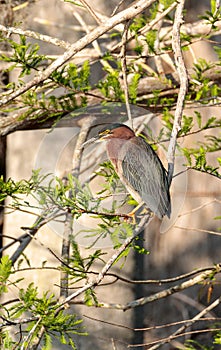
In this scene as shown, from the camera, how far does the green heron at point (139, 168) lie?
99 centimetres

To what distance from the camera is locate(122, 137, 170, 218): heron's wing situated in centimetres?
99

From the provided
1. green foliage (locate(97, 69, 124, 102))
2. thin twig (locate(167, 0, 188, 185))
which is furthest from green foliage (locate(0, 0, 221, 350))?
thin twig (locate(167, 0, 188, 185))

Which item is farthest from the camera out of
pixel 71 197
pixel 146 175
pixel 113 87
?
pixel 113 87

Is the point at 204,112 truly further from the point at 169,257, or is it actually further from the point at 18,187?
the point at 18,187

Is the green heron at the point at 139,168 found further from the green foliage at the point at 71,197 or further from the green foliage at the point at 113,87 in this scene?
the green foliage at the point at 113,87

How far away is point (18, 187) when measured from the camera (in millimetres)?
1213

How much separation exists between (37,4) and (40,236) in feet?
2.16

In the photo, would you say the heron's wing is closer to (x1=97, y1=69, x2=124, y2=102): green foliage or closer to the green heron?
the green heron

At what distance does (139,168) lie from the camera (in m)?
1.01

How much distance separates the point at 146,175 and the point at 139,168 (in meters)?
0.02

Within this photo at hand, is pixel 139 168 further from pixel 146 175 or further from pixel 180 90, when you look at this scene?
pixel 180 90

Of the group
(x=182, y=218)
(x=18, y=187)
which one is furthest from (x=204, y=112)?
(x=18, y=187)

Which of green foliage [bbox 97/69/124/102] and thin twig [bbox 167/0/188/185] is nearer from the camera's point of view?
thin twig [bbox 167/0/188/185]

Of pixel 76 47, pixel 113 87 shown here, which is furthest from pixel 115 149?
pixel 113 87
